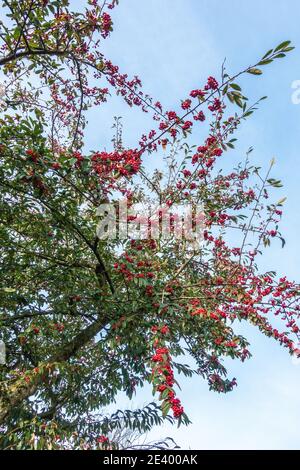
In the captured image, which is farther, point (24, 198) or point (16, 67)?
point (16, 67)

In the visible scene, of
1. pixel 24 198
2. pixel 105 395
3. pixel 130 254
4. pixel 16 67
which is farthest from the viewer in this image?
pixel 105 395

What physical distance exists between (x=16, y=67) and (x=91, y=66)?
1591 mm

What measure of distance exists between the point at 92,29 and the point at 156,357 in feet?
15.1

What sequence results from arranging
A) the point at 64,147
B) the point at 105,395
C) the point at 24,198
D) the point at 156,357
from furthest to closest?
the point at 64,147 → the point at 105,395 → the point at 24,198 → the point at 156,357

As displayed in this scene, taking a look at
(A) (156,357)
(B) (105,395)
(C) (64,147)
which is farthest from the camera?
(C) (64,147)

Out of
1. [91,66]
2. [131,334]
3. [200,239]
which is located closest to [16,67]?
[91,66]

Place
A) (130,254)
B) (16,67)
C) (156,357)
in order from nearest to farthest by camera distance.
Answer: (156,357) → (130,254) → (16,67)

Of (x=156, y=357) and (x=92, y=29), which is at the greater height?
(x=92, y=29)

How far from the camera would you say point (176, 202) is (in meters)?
6.12

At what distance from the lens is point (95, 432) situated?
7312 millimetres

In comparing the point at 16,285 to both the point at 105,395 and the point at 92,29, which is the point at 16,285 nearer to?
the point at 105,395

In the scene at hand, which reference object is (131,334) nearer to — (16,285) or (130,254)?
(130,254)
